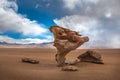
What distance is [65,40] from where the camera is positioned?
13156mm

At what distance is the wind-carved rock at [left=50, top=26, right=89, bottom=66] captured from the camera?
13.0 m

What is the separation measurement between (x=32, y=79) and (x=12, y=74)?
4.26 ft

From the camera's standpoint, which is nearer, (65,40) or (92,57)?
(65,40)

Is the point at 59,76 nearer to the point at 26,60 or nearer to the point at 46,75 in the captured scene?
the point at 46,75

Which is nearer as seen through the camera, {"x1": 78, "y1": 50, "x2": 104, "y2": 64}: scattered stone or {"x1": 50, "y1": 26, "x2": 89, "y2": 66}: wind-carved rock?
{"x1": 50, "y1": 26, "x2": 89, "y2": 66}: wind-carved rock

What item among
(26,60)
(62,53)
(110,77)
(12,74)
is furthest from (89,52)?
(12,74)

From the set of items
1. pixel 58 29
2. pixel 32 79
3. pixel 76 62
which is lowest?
pixel 32 79

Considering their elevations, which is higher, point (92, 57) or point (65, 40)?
point (65, 40)

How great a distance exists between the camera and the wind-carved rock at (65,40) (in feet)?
42.8

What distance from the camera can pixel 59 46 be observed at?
1304 centimetres

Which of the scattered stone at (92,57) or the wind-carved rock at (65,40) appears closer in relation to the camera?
the wind-carved rock at (65,40)

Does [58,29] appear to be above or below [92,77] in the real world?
above

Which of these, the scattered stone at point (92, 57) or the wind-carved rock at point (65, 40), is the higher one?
the wind-carved rock at point (65, 40)

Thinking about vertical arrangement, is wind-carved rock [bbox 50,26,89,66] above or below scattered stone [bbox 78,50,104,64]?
above
